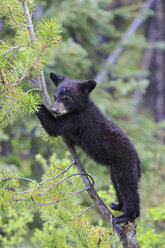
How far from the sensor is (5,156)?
250 inches

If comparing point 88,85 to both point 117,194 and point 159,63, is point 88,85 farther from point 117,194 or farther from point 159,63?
point 159,63

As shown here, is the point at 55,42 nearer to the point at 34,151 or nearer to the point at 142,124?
the point at 34,151

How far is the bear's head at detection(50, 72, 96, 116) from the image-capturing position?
297 centimetres

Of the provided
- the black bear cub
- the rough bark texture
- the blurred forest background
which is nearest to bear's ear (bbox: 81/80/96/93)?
the black bear cub

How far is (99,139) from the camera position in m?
3.06

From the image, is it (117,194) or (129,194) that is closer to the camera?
(129,194)

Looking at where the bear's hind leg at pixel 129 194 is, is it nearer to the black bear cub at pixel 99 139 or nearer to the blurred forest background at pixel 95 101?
Result: the black bear cub at pixel 99 139

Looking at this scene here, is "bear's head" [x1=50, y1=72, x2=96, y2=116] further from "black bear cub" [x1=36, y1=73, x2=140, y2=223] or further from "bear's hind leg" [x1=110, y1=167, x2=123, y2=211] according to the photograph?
"bear's hind leg" [x1=110, y1=167, x2=123, y2=211]

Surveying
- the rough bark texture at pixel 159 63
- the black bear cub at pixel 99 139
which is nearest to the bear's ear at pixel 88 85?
the black bear cub at pixel 99 139

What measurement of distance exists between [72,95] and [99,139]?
1.57 ft

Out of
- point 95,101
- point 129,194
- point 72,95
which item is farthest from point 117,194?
point 95,101

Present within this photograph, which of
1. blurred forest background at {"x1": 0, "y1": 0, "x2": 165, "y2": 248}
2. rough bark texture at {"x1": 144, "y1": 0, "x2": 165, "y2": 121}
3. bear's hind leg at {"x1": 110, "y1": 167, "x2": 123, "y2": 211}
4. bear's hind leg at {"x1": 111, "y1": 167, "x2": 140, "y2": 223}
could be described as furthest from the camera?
rough bark texture at {"x1": 144, "y1": 0, "x2": 165, "y2": 121}

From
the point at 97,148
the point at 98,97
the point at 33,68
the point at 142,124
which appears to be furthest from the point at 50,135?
the point at 142,124

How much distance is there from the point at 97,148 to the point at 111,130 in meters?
0.22
